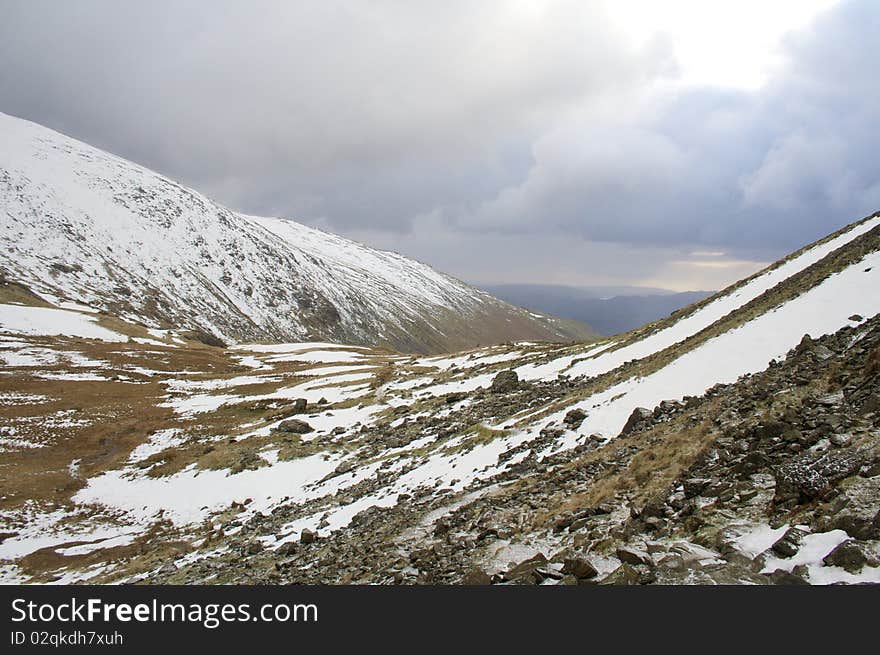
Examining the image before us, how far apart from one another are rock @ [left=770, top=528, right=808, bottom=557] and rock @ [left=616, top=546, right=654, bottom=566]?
1833 mm

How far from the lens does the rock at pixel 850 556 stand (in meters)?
6.29

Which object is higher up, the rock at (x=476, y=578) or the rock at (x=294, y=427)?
the rock at (x=294, y=427)

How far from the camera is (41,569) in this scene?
21766mm

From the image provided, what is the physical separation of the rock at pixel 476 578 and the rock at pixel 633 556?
2.60 m

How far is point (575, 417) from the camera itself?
828 inches

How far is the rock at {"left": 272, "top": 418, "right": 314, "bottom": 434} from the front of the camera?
36.2 m

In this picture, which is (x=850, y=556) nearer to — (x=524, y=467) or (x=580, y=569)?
(x=580, y=569)

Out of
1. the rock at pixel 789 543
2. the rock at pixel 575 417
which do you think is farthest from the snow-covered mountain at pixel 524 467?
the rock at pixel 575 417

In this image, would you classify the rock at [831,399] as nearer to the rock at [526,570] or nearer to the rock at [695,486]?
the rock at [695,486]

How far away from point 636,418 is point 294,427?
2635 cm

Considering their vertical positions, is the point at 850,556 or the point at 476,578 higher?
the point at 850,556

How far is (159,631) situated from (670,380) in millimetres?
20557

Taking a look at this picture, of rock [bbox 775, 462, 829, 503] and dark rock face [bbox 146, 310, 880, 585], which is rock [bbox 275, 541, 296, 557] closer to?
dark rock face [bbox 146, 310, 880, 585]

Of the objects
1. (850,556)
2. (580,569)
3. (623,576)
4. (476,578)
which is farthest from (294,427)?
(850,556)
